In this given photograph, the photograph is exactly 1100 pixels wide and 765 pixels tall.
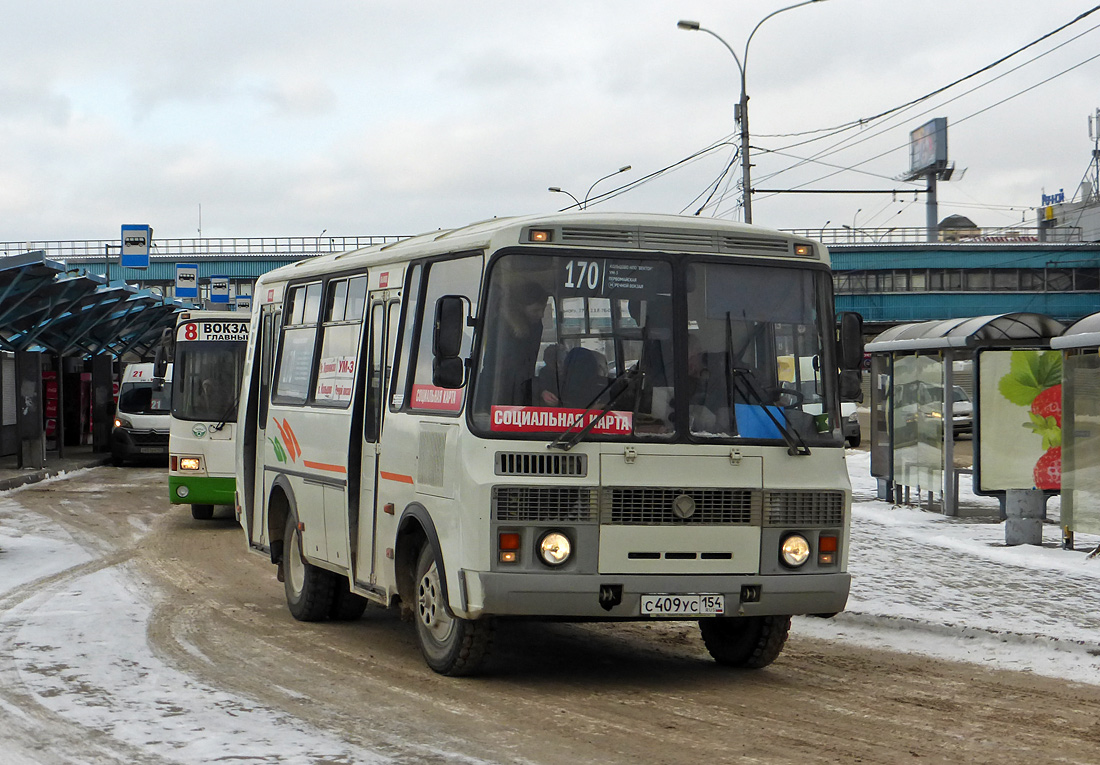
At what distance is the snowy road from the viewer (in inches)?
267

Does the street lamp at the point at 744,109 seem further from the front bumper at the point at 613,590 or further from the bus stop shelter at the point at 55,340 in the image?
the front bumper at the point at 613,590

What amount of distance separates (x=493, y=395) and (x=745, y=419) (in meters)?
1.46

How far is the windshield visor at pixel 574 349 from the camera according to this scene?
8016 mm

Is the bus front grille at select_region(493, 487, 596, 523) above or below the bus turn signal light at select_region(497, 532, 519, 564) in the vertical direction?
above

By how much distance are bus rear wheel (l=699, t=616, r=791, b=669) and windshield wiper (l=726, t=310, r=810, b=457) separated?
117cm

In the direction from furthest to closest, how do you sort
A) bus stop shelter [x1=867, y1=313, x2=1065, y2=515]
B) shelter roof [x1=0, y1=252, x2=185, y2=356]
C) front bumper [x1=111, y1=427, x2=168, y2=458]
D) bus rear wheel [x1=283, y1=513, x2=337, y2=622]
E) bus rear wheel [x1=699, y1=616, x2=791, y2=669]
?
1. front bumper [x1=111, y1=427, x2=168, y2=458]
2. shelter roof [x1=0, y1=252, x2=185, y2=356]
3. bus stop shelter [x1=867, y1=313, x2=1065, y2=515]
4. bus rear wheel [x1=283, y1=513, x2=337, y2=622]
5. bus rear wheel [x1=699, y1=616, x2=791, y2=669]

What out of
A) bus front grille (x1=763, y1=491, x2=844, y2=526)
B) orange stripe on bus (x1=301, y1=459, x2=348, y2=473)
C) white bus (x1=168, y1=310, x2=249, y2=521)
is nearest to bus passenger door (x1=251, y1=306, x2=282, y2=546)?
orange stripe on bus (x1=301, y1=459, x2=348, y2=473)

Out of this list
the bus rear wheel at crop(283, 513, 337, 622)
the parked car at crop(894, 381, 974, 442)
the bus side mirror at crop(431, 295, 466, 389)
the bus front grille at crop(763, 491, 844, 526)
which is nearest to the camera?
the bus side mirror at crop(431, 295, 466, 389)

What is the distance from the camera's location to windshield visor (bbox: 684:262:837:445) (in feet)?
27.1

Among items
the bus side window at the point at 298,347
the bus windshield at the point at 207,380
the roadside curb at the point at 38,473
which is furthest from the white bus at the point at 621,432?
the roadside curb at the point at 38,473

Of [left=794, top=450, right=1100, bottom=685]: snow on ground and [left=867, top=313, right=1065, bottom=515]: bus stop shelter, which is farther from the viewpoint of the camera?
[left=867, top=313, right=1065, bottom=515]: bus stop shelter

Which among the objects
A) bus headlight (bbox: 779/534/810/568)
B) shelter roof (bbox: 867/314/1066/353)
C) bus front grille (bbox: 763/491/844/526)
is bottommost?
bus headlight (bbox: 779/534/810/568)

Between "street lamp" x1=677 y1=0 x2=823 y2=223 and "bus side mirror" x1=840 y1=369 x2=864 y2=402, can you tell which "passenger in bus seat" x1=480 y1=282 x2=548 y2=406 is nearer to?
"bus side mirror" x1=840 y1=369 x2=864 y2=402

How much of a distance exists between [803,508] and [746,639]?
115 centimetres
